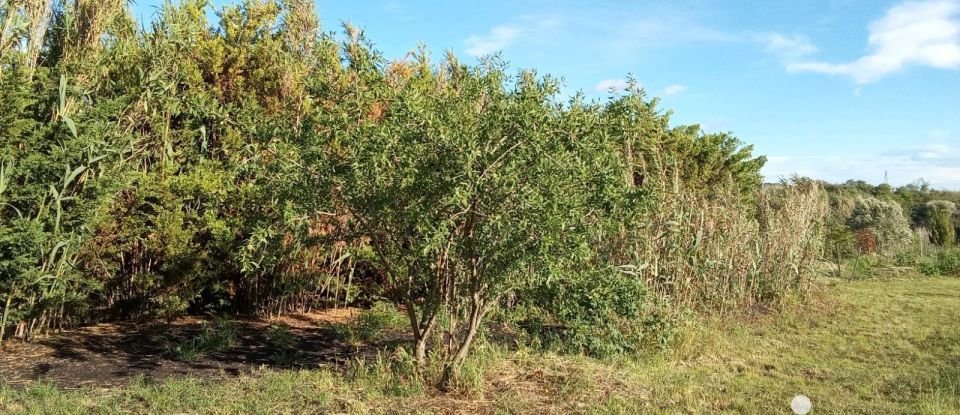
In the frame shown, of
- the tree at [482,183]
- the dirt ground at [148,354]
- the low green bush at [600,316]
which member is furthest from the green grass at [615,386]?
the tree at [482,183]

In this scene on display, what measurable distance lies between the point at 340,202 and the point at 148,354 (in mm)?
2575

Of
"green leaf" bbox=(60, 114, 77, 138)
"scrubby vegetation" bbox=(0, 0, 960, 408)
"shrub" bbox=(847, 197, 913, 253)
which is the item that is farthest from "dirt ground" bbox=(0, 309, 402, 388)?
"shrub" bbox=(847, 197, 913, 253)

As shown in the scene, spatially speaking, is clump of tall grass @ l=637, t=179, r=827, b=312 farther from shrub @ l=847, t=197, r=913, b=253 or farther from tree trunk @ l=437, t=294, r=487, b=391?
shrub @ l=847, t=197, r=913, b=253

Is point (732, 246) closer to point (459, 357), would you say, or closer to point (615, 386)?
point (615, 386)

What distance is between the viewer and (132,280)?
6.80m

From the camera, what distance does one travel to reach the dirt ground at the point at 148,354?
5.09 metres

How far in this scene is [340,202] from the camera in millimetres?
4633

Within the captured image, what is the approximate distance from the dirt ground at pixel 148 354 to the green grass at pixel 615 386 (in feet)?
1.30

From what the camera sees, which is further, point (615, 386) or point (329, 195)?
point (615, 386)

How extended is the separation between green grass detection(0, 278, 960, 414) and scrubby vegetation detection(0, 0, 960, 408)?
269 mm

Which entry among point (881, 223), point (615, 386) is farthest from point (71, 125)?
point (881, 223)

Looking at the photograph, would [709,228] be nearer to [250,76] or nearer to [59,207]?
[250,76]

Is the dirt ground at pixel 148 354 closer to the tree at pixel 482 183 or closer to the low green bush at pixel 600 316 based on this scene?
the low green bush at pixel 600 316

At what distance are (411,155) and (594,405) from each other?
216cm
